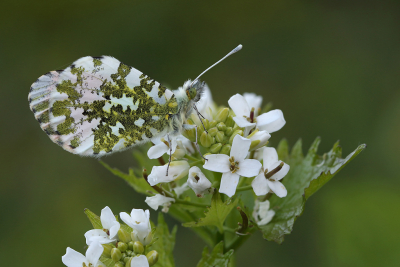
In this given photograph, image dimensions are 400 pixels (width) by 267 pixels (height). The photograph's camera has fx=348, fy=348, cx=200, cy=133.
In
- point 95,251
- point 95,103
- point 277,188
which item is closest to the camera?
point 95,251

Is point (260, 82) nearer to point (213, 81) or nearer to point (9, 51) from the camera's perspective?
point (213, 81)

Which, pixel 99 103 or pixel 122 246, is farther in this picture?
pixel 99 103

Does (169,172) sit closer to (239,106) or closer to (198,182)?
(198,182)

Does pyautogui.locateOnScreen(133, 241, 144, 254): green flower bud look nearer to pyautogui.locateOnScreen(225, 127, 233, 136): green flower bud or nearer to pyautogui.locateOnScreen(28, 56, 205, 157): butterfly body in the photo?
pyautogui.locateOnScreen(28, 56, 205, 157): butterfly body

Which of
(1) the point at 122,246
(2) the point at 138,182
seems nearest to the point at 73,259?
(1) the point at 122,246

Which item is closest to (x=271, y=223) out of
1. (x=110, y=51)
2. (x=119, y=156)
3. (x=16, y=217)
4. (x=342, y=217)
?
(x=342, y=217)

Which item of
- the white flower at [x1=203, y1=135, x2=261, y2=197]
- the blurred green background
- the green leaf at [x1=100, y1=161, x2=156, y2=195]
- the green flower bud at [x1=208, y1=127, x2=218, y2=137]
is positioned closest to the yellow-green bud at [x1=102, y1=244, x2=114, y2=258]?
the green leaf at [x1=100, y1=161, x2=156, y2=195]

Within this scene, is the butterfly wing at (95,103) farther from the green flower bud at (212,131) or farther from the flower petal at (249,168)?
the flower petal at (249,168)

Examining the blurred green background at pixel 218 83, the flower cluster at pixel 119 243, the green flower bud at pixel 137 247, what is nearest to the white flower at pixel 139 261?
the flower cluster at pixel 119 243
